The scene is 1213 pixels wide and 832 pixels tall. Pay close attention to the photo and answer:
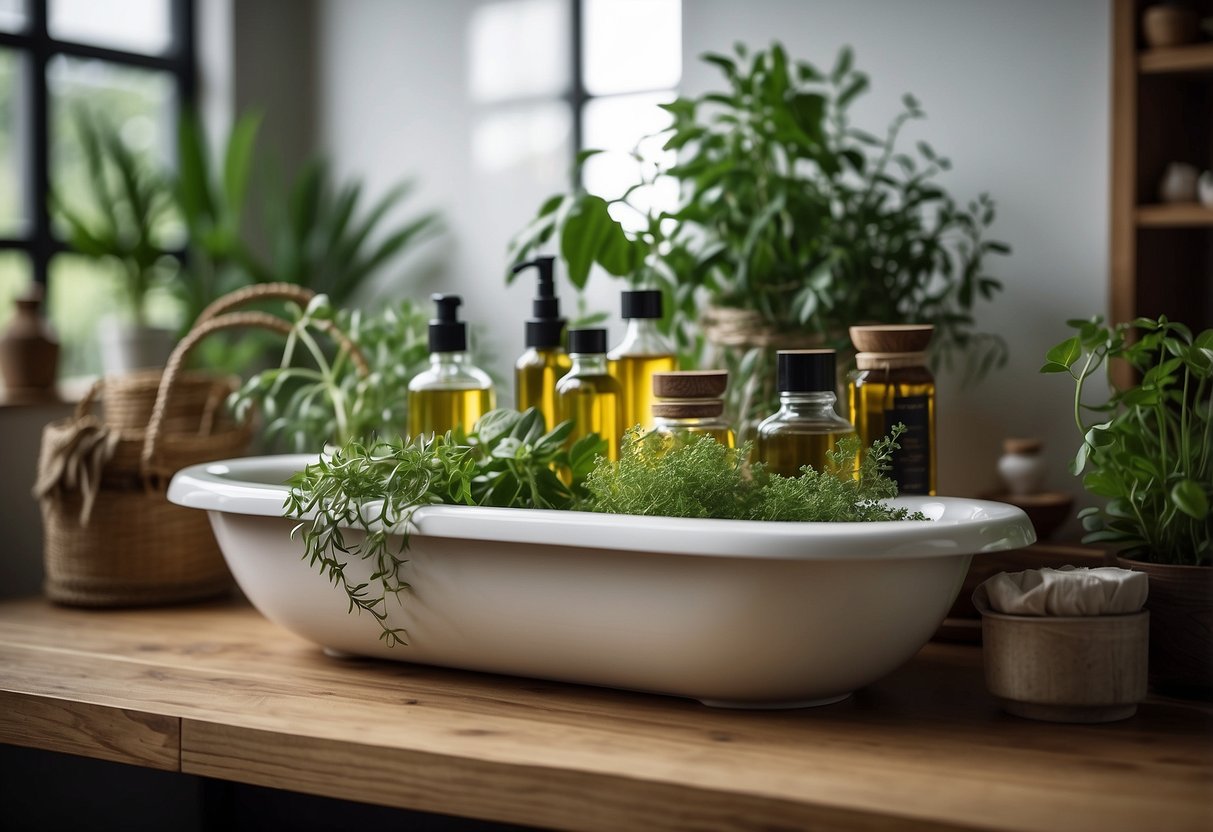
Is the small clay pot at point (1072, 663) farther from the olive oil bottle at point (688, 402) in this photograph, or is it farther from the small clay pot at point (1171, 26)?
the small clay pot at point (1171, 26)

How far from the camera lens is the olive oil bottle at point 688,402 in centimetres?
100

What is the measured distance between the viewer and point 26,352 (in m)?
1.71

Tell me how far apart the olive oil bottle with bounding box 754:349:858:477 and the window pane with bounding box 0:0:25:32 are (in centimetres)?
142

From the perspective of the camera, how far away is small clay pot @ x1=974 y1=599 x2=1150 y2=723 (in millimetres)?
838

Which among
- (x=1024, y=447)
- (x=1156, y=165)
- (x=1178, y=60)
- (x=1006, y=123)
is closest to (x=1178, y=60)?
(x=1178, y=60)

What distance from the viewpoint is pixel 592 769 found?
771 millimetres

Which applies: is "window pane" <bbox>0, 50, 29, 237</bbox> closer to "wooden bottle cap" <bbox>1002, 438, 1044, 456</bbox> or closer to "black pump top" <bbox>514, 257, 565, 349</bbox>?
"black pump top" <bbox>514, 257, 565, 349</bbox>

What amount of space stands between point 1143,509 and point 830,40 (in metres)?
0.87

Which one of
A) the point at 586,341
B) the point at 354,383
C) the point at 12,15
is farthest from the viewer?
the point at 12,15

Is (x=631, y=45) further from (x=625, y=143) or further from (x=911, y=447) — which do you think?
(x=911, y=447)

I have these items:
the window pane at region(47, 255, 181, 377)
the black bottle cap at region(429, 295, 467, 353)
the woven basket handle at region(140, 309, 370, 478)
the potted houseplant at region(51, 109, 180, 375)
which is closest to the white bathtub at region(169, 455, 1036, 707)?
the black bottle cap at region(429, 295, 467, 353)

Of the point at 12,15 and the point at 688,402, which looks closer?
the point at 688,402

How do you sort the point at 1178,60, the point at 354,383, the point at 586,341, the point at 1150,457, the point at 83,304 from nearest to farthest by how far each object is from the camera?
1. the point at 1150,457
2. the point at 586,341
3. the point at 1178,60
4. the point at 354,383
5. the point at 83,304

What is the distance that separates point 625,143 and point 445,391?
83cm
